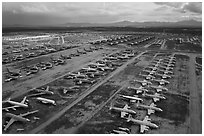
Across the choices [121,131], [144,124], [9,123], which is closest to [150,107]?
[144,124]

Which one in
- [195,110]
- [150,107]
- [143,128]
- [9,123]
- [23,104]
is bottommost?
[143,128]

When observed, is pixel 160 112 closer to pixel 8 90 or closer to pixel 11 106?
pixel 11 106

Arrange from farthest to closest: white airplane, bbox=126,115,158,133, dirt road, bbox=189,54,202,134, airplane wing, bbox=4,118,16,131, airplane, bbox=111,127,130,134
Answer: dirt road, bbox=189,54,202,134
white airplane, bbox=126,115,158,133
airplane wing, bbox=4,118,16,131
airplane, bbox=111,127,130,134

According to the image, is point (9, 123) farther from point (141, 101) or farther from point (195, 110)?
point (195, 110)

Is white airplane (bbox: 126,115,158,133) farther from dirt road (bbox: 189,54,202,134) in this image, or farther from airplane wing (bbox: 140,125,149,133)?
dirt road (bbox: 189,54,202,134)

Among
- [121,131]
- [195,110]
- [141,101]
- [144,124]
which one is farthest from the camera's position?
[141,101]

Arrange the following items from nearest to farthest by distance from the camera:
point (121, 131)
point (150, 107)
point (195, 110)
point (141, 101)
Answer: point (121, 131) → point (150, 107) → point (195, 110) → point (141, 101)

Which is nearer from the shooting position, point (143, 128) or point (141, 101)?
point (143, 128)

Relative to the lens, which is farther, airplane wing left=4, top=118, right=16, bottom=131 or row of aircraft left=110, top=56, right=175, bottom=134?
row of aircraft left=110, top=56, right=175, bottom=134

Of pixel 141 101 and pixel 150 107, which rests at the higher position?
pixel 141 101

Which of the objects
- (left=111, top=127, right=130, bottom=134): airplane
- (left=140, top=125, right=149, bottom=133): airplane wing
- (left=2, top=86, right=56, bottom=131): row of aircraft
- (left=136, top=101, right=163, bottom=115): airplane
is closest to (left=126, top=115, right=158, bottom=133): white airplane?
(left=140, top=125, right=149, bottom=133): airplane wing

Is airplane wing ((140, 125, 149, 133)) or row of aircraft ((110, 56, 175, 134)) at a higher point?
row of aircraft ((110, 56, 175, 134))
